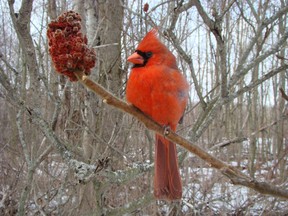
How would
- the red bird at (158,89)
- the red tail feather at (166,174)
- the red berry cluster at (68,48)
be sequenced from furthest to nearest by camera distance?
the red tail feather at (166,174)
the red bird at (158,89)
the red berry cluster at (68,48)

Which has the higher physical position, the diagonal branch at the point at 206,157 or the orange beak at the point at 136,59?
the orange beak at the point at 136,59

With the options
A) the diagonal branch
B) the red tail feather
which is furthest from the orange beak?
the red tail feather

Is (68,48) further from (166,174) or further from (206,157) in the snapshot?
(166,174)

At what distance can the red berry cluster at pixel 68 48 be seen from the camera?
0.70m

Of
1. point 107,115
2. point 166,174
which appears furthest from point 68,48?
point 107,115

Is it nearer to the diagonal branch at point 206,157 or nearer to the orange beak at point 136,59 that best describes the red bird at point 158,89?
the orange beak at point 136,59

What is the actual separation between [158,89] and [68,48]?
1.93 feet

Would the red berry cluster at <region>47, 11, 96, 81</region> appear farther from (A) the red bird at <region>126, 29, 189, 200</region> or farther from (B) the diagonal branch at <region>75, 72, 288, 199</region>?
(A) the red bird at <region>126, 29, 189, 200</region>

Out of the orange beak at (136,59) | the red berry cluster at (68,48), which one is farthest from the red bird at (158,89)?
the red berry cluster at (68,48)

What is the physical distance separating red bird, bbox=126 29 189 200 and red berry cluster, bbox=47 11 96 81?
0.52 m

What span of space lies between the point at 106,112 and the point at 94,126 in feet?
0.71

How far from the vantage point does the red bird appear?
1252 millimetres

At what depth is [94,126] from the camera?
7.16ft

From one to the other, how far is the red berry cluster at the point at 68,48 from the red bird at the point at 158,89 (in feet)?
1.71
